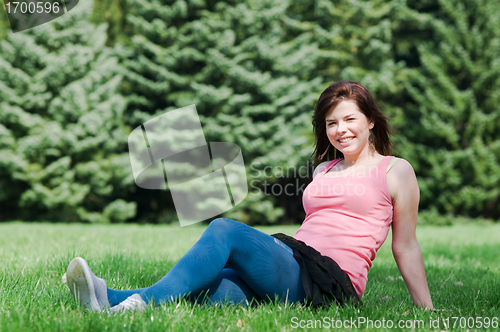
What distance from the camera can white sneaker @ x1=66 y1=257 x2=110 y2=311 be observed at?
5.16 feet

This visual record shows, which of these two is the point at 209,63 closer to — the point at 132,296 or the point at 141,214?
the point at 141,214

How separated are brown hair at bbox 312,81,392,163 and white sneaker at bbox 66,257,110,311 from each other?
53.7 inches

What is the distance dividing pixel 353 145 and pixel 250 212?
25.8 feet

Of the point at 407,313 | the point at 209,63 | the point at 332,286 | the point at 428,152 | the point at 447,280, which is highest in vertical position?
the point at 209,63

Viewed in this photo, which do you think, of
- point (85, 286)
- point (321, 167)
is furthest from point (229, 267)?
point (321, 167)

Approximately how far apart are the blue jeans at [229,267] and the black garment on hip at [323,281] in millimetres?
45

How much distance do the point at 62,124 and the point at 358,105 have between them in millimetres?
8894

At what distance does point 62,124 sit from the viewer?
376 inches

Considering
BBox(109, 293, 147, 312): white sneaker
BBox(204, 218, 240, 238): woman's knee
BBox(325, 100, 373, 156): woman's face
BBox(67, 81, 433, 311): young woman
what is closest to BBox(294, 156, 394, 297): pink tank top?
BBox(67, 81, 433, 311): young woman

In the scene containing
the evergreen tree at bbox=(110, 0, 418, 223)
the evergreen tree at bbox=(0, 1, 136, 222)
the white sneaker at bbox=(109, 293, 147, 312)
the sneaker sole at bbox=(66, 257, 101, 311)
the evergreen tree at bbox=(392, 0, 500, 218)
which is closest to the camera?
the sneaker sole at bbox=(66, 257, 101, 311)

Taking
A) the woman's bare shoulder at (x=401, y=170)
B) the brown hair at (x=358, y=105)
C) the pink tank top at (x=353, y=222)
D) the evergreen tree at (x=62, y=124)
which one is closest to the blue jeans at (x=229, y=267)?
the pink tank top at (x=353, y=222)

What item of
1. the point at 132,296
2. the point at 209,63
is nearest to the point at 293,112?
the point at 209,63

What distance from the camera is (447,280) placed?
3.07 metres

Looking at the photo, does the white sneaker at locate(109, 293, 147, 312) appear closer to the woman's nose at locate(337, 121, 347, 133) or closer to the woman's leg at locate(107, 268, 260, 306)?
the woman's leg at locate(107, 268, 260, 306)
